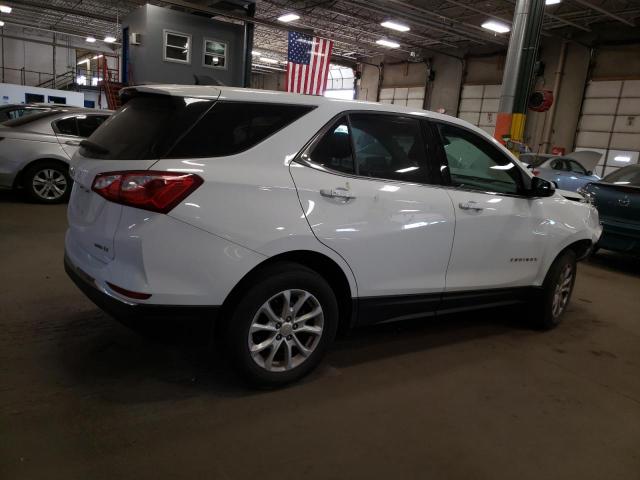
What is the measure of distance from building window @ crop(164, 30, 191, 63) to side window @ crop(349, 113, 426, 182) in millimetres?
11538

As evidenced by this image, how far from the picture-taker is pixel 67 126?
713 cm

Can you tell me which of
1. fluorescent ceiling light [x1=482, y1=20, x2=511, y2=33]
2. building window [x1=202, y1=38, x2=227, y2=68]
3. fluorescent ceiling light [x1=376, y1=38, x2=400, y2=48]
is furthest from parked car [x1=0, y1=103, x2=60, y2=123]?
fluorescent ceiling light [x1=376, y1=38, x2=400, y2=48]

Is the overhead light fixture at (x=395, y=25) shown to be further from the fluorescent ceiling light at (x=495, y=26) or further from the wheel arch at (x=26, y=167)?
the wheel arch at (x=26, y=167)

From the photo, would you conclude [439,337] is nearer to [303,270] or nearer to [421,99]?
[303,270]

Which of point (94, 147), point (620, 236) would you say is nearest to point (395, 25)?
point (620, 236)

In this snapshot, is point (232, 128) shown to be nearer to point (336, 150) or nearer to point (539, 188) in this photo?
point (336, 150)

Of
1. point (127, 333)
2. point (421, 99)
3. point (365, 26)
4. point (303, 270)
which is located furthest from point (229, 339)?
point (421, 99)

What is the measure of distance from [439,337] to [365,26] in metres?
18.0

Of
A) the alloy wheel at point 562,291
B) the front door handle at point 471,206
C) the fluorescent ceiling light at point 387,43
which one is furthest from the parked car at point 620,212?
the fluorescent ceiling light at point 387,43

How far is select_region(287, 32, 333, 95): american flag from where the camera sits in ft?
40.1

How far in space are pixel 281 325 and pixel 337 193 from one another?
78 cm

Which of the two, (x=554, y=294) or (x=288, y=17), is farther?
(x=288, y=17)

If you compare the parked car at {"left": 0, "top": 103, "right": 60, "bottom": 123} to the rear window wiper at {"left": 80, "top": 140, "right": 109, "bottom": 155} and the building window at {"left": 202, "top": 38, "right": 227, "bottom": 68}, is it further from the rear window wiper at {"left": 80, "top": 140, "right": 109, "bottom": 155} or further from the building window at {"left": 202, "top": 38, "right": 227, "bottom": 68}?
the rear window wiper at {"left": 80, "top": 140, "right": 109, "bottom": 155}

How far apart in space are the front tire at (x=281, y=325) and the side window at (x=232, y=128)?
0.66 metres
